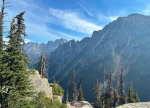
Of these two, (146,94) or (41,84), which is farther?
(146,94)

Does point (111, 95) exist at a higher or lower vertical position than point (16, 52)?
lower

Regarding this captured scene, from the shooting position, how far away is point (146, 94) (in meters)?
140

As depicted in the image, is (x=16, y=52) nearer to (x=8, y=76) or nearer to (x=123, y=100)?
(x=8, y=76)

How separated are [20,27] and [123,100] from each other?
40876 millimetres

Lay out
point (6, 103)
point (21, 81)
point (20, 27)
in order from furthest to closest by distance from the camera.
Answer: point (20, 27)
point (21, 81)
point (6, 103)

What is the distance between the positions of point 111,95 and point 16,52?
2900 cm

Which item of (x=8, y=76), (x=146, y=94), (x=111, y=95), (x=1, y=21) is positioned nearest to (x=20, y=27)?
(x=1, y=21)

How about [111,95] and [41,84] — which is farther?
[111,95]

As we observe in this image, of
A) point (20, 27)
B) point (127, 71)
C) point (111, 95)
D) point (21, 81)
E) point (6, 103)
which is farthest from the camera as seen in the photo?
point (127, 71)

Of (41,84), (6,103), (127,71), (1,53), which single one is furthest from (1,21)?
(127,71)

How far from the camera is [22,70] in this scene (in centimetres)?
1295

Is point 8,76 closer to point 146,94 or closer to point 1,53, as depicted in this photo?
point 1,53

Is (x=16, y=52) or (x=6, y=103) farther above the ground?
(x=16, y=52)

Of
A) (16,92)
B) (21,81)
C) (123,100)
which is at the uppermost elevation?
(21,81)
